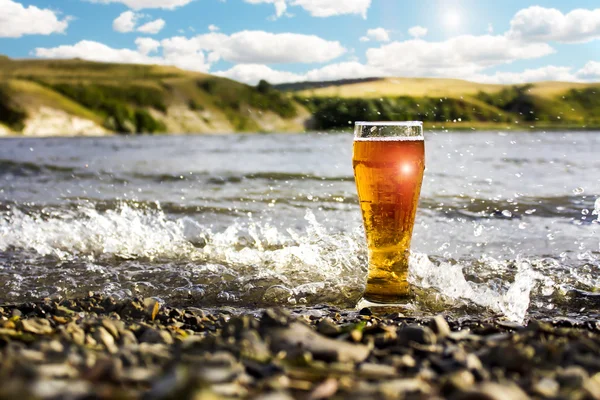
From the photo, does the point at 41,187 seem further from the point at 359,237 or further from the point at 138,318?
the point at 138,318

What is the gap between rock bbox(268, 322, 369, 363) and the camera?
191cm

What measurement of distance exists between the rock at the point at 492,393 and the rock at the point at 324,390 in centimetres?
30

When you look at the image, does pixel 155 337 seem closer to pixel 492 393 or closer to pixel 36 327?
pixel 36 327

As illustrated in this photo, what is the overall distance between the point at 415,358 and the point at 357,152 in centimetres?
171

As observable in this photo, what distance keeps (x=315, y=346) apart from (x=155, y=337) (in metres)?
0.82

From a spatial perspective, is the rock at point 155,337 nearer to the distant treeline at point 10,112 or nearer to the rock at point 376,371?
the rock at point 376,371

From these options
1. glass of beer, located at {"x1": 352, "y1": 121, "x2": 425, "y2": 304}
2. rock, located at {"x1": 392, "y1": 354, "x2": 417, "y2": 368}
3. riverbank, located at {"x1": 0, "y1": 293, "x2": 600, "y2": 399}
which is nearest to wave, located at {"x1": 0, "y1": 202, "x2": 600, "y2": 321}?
glass of beer, located at {"x1": 352, "y1": 121, "x2": 425, "y2": 304}

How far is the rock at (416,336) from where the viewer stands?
86.4 inches

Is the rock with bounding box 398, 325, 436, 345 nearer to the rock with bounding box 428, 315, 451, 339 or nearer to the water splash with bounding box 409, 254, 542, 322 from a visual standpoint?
the rock with bounding box 428, 315, 451, 339

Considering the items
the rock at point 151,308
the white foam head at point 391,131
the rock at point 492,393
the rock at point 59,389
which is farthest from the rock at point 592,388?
the rock at point 151,308

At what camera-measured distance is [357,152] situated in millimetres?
3527

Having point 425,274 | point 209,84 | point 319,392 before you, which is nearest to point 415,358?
point 319,392

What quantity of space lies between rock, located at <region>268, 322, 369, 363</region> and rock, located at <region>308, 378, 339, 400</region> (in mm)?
264

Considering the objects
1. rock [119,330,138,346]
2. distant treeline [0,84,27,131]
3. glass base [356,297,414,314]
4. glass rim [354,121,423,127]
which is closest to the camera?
rock [119,330,138,346]
